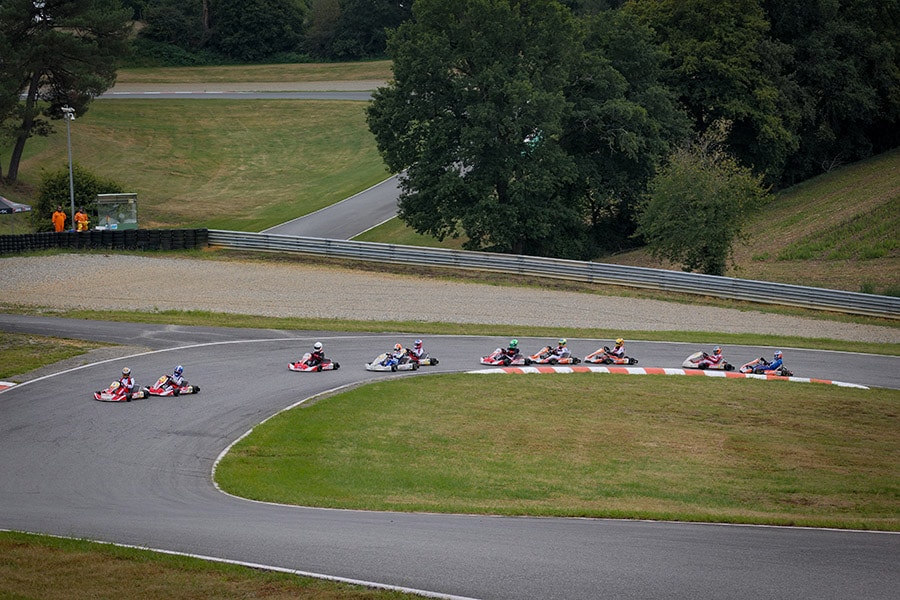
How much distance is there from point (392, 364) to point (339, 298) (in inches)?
495

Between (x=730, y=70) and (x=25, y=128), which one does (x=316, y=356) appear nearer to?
(x=730, y=70)

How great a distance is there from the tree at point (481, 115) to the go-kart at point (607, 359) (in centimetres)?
1822

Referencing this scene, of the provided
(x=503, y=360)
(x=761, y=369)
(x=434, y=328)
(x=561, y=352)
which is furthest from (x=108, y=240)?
(x=761, y=369)

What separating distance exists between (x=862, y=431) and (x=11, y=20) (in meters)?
59.7

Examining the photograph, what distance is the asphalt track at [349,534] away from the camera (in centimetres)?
1296

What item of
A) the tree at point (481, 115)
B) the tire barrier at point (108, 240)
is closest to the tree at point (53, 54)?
the tire barrier at point (108, 240)

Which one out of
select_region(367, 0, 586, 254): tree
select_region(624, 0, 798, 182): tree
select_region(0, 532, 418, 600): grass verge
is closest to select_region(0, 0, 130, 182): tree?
select_region(367, 0, 586, 254): tree

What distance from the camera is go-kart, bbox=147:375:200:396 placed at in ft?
84.1

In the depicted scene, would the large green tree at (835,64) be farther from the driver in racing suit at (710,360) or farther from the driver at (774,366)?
the driver in racing suit at (710,360)

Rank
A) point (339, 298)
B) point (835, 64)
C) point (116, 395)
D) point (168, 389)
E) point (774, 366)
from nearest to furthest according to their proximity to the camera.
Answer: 1. point (116, 395)
2. point (168, 389)
3. point (774, 366)
4. point (339, 298)
5. point (835, 64)

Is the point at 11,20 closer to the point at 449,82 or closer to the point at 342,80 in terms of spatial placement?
the point at 449,82

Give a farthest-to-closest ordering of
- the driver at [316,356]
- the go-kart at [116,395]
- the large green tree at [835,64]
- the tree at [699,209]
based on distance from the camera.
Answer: the large green tree at [835,64] < the tree at [699,209] < the driver at [316,356] < the go-kart at [116,395]

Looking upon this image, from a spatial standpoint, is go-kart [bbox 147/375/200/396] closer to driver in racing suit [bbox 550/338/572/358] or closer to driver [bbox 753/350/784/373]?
driver in racing suit [bbox 550/338/572/358]

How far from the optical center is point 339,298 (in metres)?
41.1
